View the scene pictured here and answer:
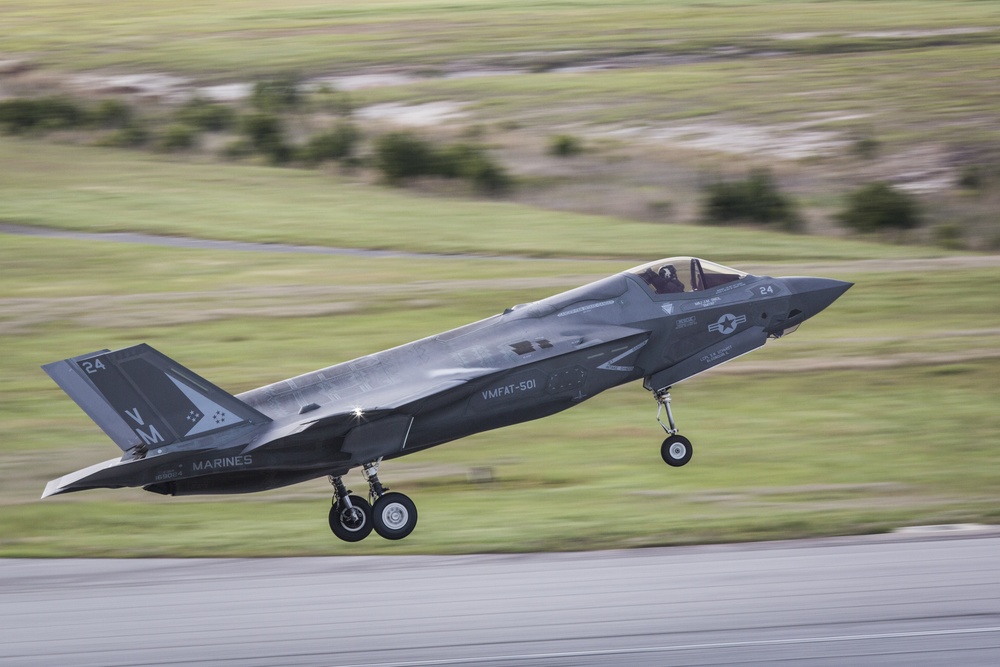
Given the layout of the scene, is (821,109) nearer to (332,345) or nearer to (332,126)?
(332,126)

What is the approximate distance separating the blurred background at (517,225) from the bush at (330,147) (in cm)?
17

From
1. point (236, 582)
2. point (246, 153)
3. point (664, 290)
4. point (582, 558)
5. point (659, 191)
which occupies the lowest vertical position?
point (582, 558)

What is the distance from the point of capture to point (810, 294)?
58.4ft

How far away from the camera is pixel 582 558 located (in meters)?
16.2

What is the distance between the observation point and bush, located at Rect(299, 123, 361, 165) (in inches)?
2196

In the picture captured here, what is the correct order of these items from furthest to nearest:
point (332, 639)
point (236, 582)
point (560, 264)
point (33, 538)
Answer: point (560, 264), point (33, 538), point (236, 582), point (332, 639)

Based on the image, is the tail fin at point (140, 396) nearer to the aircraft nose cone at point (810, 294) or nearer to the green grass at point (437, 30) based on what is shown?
the aircraft nose cone at point (810, 294)

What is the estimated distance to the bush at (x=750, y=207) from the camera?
44.1 meters

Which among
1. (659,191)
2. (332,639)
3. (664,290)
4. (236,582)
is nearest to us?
(332,639)

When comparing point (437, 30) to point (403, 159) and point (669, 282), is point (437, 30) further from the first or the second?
point (669, 282)

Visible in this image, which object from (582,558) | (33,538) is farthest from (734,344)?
(33,538)

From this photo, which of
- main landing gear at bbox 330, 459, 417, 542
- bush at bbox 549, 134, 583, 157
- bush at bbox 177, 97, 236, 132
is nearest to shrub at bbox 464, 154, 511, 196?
bush at bbox 549, 134, 583, 157

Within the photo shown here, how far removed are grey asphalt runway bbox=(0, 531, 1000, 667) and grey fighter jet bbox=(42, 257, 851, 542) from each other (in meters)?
1.44

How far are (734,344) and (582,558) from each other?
13.0 feet
